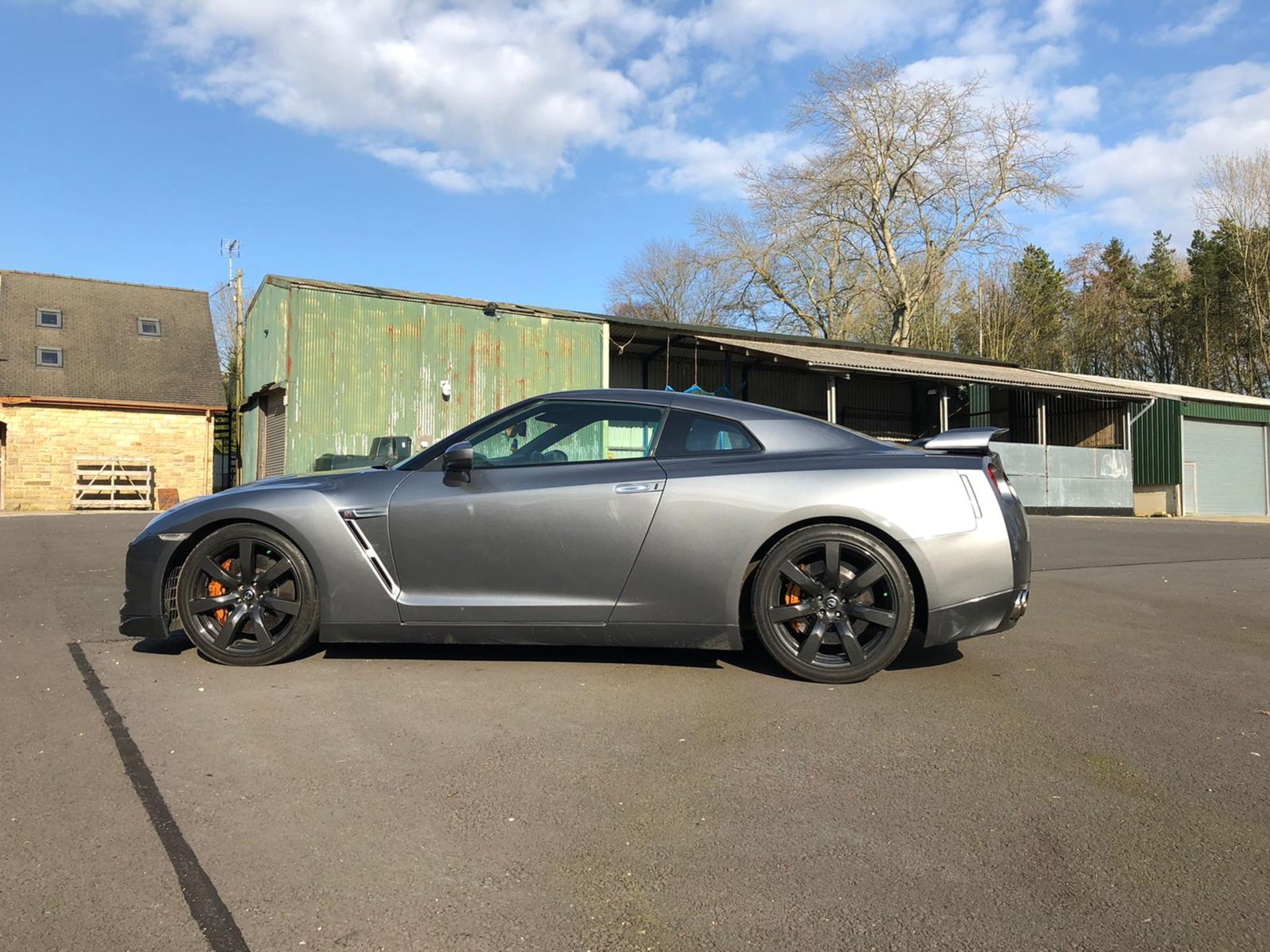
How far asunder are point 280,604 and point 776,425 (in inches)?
97.8

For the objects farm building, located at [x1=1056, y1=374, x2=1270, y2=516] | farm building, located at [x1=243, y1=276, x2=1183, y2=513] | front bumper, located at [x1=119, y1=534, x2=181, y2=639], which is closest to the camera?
front bumper, located at [x1=119, y1=534, x2=181, y2=639]

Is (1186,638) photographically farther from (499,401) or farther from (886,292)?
(886,292)

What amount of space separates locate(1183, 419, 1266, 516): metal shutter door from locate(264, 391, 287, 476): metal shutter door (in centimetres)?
2653

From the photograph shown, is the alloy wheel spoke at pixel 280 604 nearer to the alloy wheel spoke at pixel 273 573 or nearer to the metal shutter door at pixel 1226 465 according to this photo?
the alloy wheel spoke at pixel 273 573

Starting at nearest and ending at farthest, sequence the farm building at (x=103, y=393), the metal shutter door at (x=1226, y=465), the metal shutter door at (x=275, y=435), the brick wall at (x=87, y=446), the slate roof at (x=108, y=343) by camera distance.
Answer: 1. the metal shutter door at (x=275, y=435)
2. the brick wall at (x=87, y=446)
3. the farm building at (x=103, y=393)
4. the slate roof at (x=108, y=343)
5. the metal shutter door at (x=1226, y=465)

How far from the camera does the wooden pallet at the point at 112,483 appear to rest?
25656 mm

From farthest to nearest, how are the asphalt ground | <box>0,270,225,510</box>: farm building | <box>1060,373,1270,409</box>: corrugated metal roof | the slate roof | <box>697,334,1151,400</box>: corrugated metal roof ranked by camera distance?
<box>1060,373,1270,409</box>: corrugated metal roof
the slate roof
<box>0,270,225,510</box>: farm building
<box>697,334,1151,400</box>: corrugated metal roof
the asphalt ground

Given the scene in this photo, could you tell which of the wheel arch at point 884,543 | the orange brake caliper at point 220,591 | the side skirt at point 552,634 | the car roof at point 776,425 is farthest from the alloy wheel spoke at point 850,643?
the orange brake caliper at point 220,591

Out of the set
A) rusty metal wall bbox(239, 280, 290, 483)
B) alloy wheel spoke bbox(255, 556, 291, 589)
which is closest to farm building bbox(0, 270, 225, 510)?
rusty metal wall bbox(239, 280, 290, 483)

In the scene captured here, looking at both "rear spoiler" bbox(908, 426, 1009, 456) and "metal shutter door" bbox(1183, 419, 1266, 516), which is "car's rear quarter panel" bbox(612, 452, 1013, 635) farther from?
"metal shutter door" bbox(1183, 419, 1266, 516)

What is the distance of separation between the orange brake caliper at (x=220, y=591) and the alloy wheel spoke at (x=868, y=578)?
2.93 meters

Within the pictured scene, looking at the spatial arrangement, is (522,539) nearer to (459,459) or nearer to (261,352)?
(459,459)

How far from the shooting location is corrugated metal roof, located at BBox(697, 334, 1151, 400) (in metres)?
21.3

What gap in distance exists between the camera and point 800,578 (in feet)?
13.0
